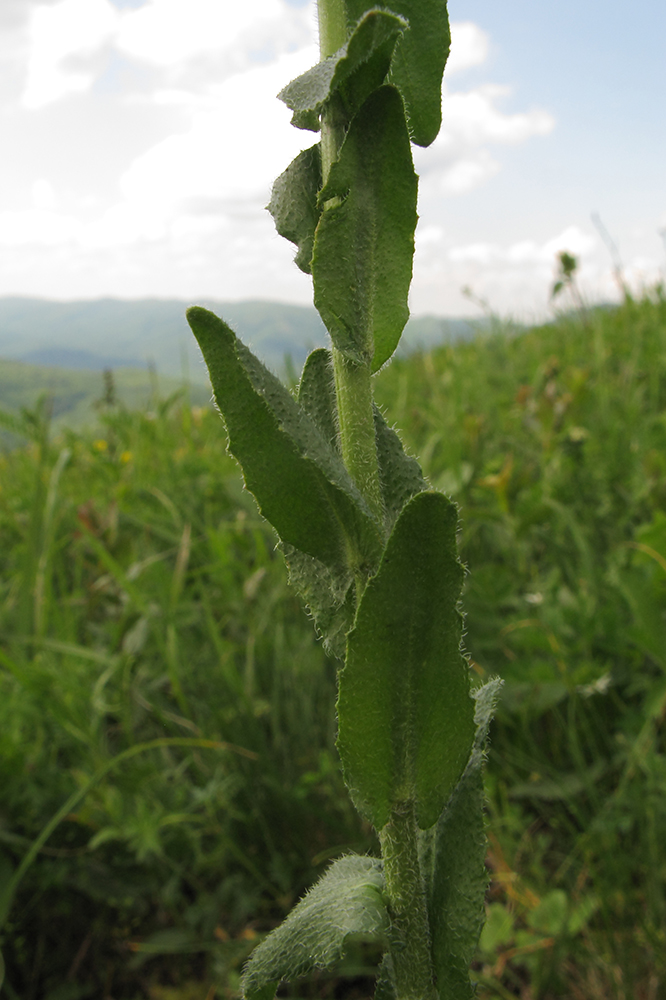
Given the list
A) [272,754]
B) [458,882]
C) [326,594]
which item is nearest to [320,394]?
[326,594]

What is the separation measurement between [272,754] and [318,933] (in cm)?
127

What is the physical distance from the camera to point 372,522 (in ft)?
2.05

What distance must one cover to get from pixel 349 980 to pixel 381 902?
3.70 feet

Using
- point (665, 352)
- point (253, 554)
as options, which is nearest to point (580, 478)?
point (253, 554)

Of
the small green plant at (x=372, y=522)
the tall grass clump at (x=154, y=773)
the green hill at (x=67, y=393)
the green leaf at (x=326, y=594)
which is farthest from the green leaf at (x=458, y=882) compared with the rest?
the green hill at (x=67, y=393)

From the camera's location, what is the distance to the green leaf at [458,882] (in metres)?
0.66

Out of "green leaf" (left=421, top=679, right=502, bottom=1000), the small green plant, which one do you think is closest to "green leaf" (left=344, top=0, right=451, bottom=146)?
the small green plant

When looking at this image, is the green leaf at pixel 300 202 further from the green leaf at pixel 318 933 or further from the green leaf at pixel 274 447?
the green leaf at pixel 318 933

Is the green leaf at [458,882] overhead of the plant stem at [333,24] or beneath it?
beneath

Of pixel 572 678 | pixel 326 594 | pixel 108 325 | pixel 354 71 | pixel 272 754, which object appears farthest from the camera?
pixel 108 325

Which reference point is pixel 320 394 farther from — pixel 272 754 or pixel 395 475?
pixel 272 754

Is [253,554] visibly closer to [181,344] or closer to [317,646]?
[317,646]

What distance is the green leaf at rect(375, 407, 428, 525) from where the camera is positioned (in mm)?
710

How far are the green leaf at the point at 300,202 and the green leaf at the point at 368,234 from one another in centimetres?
2
